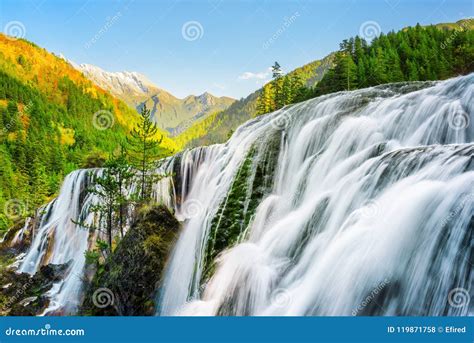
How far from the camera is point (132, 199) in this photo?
71.3 feet

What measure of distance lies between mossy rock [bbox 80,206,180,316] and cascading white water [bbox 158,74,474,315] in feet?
2.01

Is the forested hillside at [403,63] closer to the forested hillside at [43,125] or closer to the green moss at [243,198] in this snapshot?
the forested hillside at [43,125]

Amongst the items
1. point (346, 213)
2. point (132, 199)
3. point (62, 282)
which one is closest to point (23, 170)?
point (62, 282)

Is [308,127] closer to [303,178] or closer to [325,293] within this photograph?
[303,178]

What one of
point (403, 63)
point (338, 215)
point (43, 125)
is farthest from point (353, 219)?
point (43, 125)

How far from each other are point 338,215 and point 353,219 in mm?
829

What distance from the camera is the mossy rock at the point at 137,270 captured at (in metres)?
16.2


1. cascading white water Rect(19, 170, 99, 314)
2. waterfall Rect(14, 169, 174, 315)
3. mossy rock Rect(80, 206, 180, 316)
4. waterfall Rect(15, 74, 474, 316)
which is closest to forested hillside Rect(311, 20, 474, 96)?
waterfall Rect(15, 74, 474, 316)

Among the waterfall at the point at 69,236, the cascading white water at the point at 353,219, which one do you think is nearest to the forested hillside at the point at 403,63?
the cascading white water at the point at 353,219

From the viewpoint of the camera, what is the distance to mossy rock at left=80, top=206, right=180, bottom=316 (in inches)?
637

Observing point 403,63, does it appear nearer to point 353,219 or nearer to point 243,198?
point 243,198

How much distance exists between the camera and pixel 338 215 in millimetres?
11555

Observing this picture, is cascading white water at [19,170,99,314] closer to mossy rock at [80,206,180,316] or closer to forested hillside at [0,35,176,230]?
mossy rock at [80,206,180,316]

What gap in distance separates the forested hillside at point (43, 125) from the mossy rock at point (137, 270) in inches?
911
